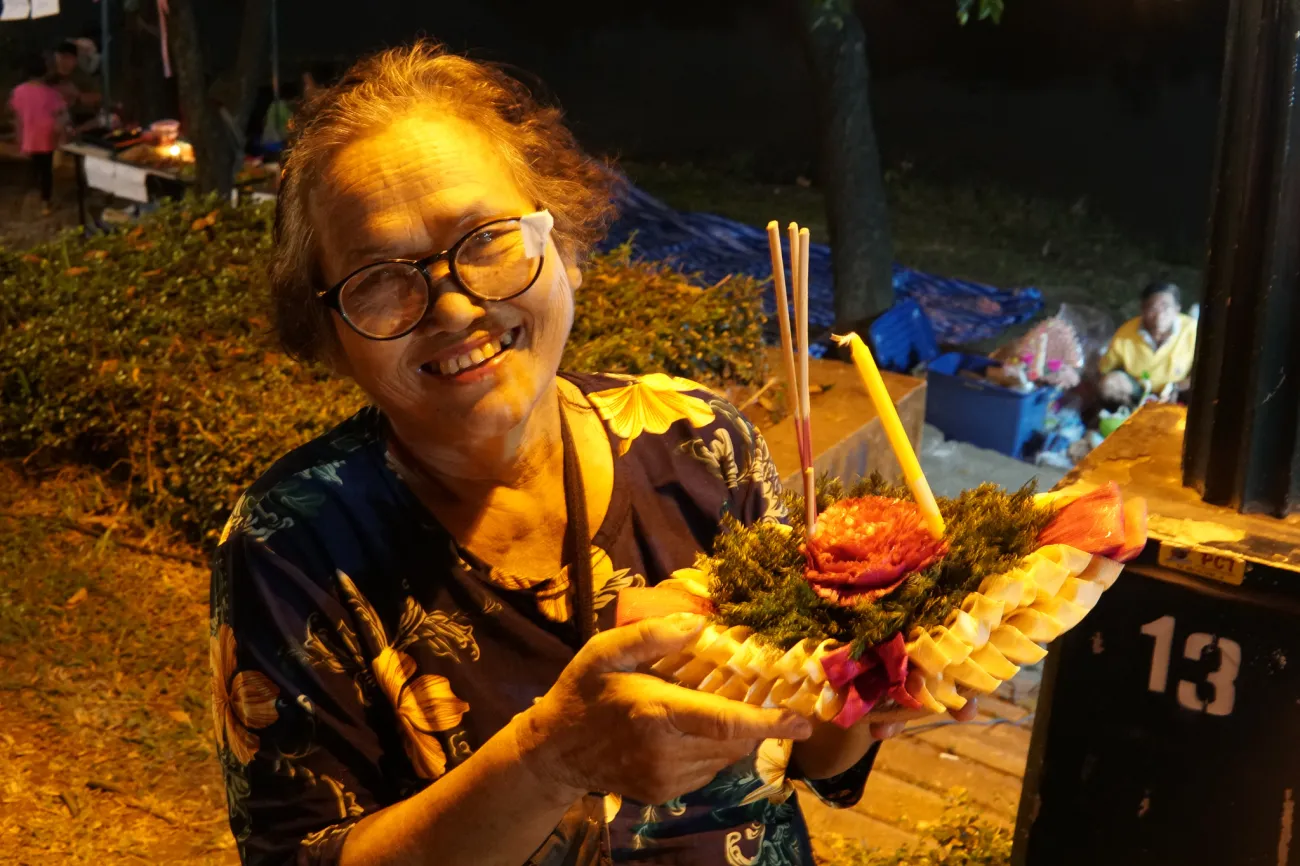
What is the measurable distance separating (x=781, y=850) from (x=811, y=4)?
25.0ft

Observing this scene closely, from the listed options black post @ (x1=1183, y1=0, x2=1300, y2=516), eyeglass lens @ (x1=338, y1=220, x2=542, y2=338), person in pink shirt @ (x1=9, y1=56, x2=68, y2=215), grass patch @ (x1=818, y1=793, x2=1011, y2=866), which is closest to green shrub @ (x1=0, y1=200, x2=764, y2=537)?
grass patch @ (x1=818, y1=793, x2=1011, y2=866)

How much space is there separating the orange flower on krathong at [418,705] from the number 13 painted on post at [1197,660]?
1.45 m

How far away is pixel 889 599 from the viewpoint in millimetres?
1314

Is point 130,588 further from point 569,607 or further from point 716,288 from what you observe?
point 569,607

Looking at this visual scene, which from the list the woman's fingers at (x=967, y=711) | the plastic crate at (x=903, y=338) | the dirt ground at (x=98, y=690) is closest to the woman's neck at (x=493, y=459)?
the woman's fingers at (x=967, y=711)

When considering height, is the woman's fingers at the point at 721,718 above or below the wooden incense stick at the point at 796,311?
below

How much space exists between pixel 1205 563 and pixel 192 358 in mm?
3898

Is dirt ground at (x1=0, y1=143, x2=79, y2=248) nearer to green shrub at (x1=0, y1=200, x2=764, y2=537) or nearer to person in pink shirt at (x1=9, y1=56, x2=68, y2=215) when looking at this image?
person in pink shirt at (x1=9, y1=56, x2=68, y2=215)

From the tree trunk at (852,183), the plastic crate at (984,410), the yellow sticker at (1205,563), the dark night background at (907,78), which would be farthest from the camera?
the dark night background at (907,78)

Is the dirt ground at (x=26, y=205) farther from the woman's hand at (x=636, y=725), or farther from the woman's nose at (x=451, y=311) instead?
the woman's hand at (x=636, y=725)

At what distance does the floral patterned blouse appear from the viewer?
62.2 inches

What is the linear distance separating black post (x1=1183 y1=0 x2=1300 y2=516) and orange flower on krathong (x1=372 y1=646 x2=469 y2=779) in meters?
1.72

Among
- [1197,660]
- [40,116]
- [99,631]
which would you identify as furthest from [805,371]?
[40,116]

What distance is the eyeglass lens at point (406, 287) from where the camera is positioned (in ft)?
5.13
